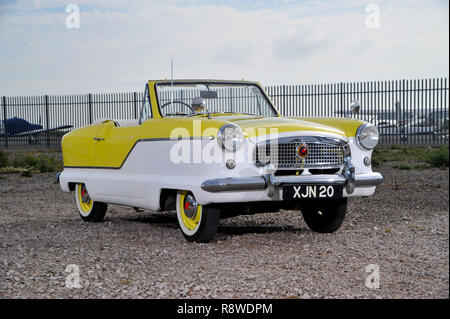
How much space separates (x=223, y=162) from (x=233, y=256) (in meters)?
0.84

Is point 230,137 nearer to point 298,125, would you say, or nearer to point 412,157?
point 298,125

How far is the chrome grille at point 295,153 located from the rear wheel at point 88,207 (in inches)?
116

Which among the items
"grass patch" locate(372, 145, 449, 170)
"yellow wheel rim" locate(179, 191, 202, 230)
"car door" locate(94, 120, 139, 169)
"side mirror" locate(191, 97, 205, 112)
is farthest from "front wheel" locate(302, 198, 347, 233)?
"grass patch" locate(372, 145, 449, 170)

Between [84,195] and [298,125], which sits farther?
[84,195]

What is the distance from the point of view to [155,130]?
20.7 feet

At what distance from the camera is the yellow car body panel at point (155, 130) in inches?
229

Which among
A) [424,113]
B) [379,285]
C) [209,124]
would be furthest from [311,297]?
[424,113]

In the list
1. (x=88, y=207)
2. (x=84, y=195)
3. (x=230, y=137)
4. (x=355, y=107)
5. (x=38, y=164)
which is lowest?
(x=38, y=164)

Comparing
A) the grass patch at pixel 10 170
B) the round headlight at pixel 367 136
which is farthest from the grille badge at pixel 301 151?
the grass patch at pixel 10 170

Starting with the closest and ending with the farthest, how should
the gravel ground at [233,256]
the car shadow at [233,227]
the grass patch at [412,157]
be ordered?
the gravel ground at [233,256]
the car shadow at [233,227]
the grass patch at [412,157]

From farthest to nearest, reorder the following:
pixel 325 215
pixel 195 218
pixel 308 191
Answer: pixel 325 215
pixel 195 218
pixel 308 191

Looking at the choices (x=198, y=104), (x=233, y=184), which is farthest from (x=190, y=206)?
(x=198, y=104)

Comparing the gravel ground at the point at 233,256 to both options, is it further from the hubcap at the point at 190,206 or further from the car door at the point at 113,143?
the car door at the point at 113,143

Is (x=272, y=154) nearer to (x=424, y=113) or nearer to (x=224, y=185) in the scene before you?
(x=224, y=185)
